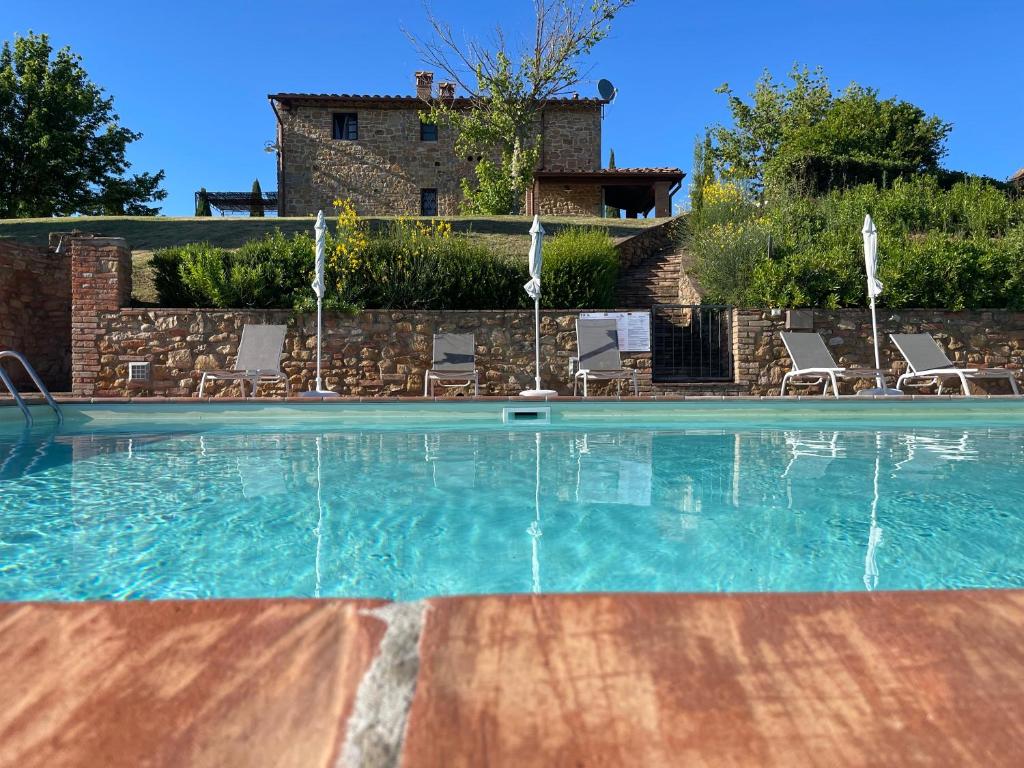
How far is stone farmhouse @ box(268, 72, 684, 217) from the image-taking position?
28.2 metres

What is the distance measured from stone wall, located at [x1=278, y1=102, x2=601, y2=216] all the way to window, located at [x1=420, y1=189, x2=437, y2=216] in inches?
7.0

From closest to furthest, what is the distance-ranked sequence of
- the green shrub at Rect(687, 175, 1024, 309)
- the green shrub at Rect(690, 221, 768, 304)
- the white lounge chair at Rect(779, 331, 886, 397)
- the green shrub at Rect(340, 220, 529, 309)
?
the white lounge chair at Rect(779, 331, 886, 397)
the green shrub at Rect(340, 220, 529, 309)
the green shrub at Rect(687, 175, 1024, 309)
the green shrub at Rect(690, 221, 768, 304)

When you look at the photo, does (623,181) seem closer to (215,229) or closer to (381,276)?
(215,229)

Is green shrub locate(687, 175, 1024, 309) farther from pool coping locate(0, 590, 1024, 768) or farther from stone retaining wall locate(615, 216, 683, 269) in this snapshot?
pool coping locate(0, 590, 1024, 768)

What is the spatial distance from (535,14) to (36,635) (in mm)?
26292

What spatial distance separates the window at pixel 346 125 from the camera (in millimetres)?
28781

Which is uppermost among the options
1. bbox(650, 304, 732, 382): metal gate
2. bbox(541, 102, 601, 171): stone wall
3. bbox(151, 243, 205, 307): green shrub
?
bbox(541, 102, 601, 171): stone wall

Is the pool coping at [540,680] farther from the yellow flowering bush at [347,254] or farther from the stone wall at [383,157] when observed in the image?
the stone wall at [383,157]

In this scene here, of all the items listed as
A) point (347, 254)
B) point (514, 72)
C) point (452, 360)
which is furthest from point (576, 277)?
point (514, 72)

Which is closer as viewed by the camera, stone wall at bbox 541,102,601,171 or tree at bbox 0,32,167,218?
tree at bbox 0,32,167,218

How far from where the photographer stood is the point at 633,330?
12.1 meters

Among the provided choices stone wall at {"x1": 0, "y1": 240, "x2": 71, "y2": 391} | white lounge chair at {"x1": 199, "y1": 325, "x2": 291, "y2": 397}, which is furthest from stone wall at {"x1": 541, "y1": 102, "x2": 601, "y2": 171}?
white lounge chair at {"x1": 199, "y1": 325, "x2": 291, "y2": 397}

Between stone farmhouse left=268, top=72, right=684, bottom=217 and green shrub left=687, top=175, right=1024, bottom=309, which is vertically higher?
stone farmhouse left=268, top=72, right=684, bottom=217

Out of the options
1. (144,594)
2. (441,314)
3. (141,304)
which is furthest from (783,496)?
(141,304)
